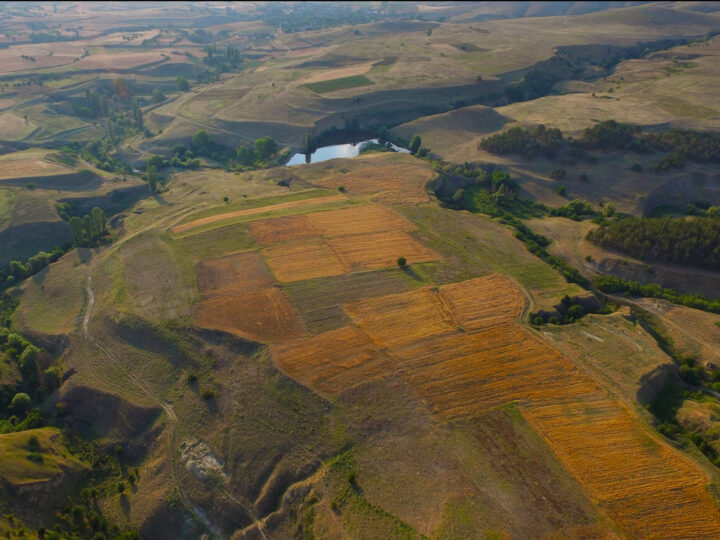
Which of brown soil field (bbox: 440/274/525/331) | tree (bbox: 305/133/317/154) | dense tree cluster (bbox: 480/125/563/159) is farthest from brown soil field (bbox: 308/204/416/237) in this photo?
tree (bbox: 305/133/317/154)

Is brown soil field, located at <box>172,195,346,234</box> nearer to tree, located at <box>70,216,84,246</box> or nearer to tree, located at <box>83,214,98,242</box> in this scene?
tree, located at <box>83,214,98,242</box>

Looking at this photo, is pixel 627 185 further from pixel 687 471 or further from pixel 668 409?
pixel 687 471

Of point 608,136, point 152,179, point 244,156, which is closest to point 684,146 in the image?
point 608,136

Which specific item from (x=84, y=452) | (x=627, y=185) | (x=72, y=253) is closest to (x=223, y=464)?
(x=84, y=452)

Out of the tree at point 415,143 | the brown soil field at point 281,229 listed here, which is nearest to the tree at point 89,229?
the brown soil field at point 281,229

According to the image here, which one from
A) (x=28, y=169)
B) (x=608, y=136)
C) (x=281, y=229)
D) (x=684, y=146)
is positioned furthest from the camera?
(x=608, y=136)

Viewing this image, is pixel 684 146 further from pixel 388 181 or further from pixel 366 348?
pixel 366 348

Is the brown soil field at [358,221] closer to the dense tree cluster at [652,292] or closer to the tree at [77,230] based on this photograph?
the dense tree cluster at [652,292]
